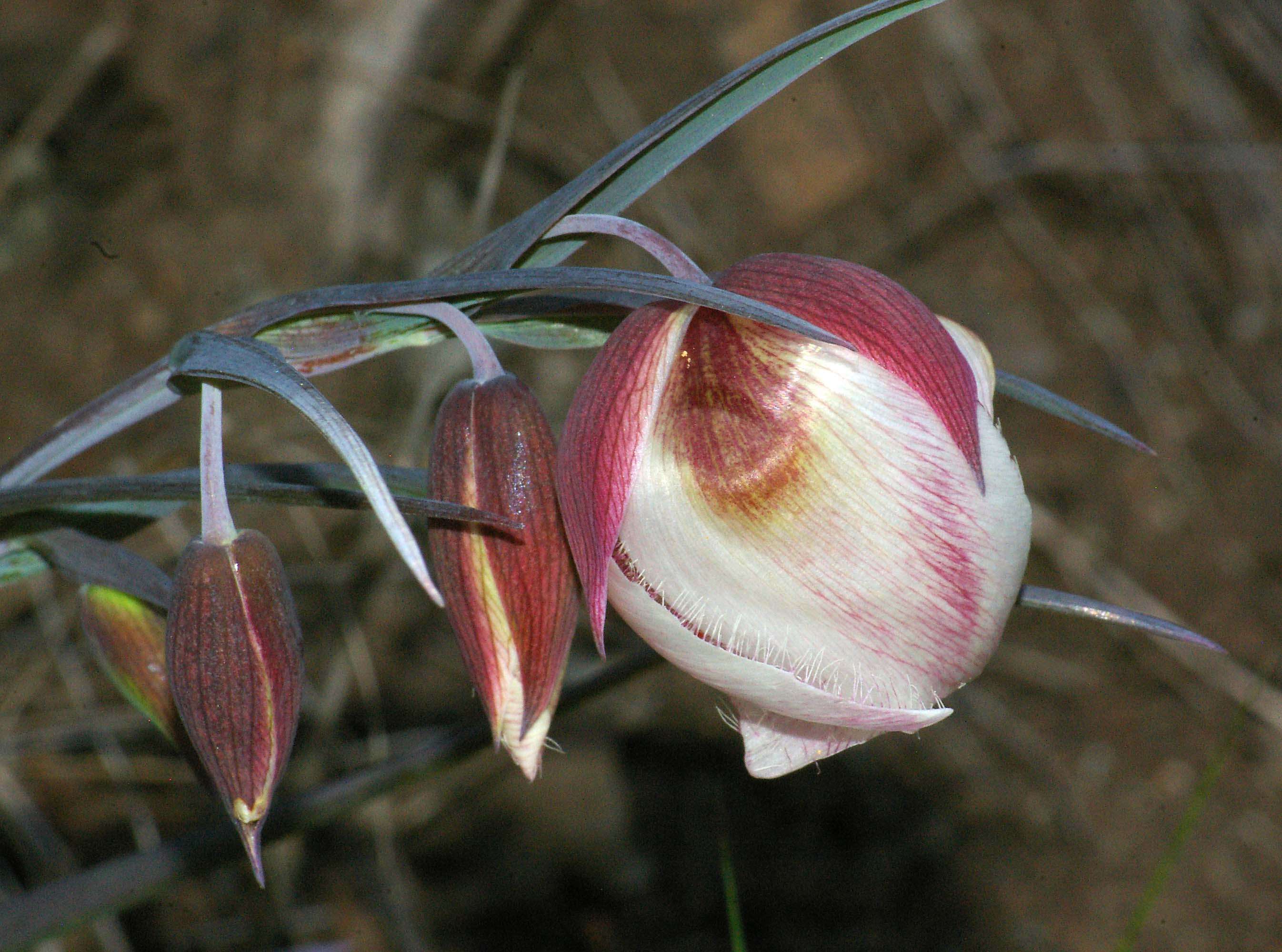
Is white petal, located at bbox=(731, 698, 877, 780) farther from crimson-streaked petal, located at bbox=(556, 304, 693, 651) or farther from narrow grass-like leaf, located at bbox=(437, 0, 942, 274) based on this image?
narrow grass-like leaf, located at bbox=(437, 0, 942, 274)

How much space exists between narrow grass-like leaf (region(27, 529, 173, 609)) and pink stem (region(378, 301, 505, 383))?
0.68 ft

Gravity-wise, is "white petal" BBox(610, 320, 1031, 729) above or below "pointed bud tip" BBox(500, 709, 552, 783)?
above

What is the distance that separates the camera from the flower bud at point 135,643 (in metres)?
0.69

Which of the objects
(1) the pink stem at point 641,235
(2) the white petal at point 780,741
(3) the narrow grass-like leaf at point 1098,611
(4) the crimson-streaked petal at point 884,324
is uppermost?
(1) the pink stem at point 641,235

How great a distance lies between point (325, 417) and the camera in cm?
50

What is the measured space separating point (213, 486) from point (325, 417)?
101 millimetres

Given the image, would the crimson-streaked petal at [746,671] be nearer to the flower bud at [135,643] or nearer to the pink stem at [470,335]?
the pink stem at [470,335]

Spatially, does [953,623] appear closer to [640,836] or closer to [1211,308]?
[640,836]

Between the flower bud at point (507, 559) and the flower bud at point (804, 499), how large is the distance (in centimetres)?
3

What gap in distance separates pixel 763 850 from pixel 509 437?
5.04 feet

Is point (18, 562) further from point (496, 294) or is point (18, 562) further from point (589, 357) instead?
point (589, 357)

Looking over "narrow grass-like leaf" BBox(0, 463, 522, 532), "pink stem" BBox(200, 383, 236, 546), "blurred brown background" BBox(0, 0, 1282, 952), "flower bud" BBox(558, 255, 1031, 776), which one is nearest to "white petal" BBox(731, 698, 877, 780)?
"flower bud" BBox(558, 255, 1031, 776)

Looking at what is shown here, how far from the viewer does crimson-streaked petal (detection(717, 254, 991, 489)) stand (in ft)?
1.76

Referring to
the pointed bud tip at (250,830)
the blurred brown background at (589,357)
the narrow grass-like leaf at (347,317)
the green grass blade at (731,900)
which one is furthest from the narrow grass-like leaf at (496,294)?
the blurred brown background at (589,357)
